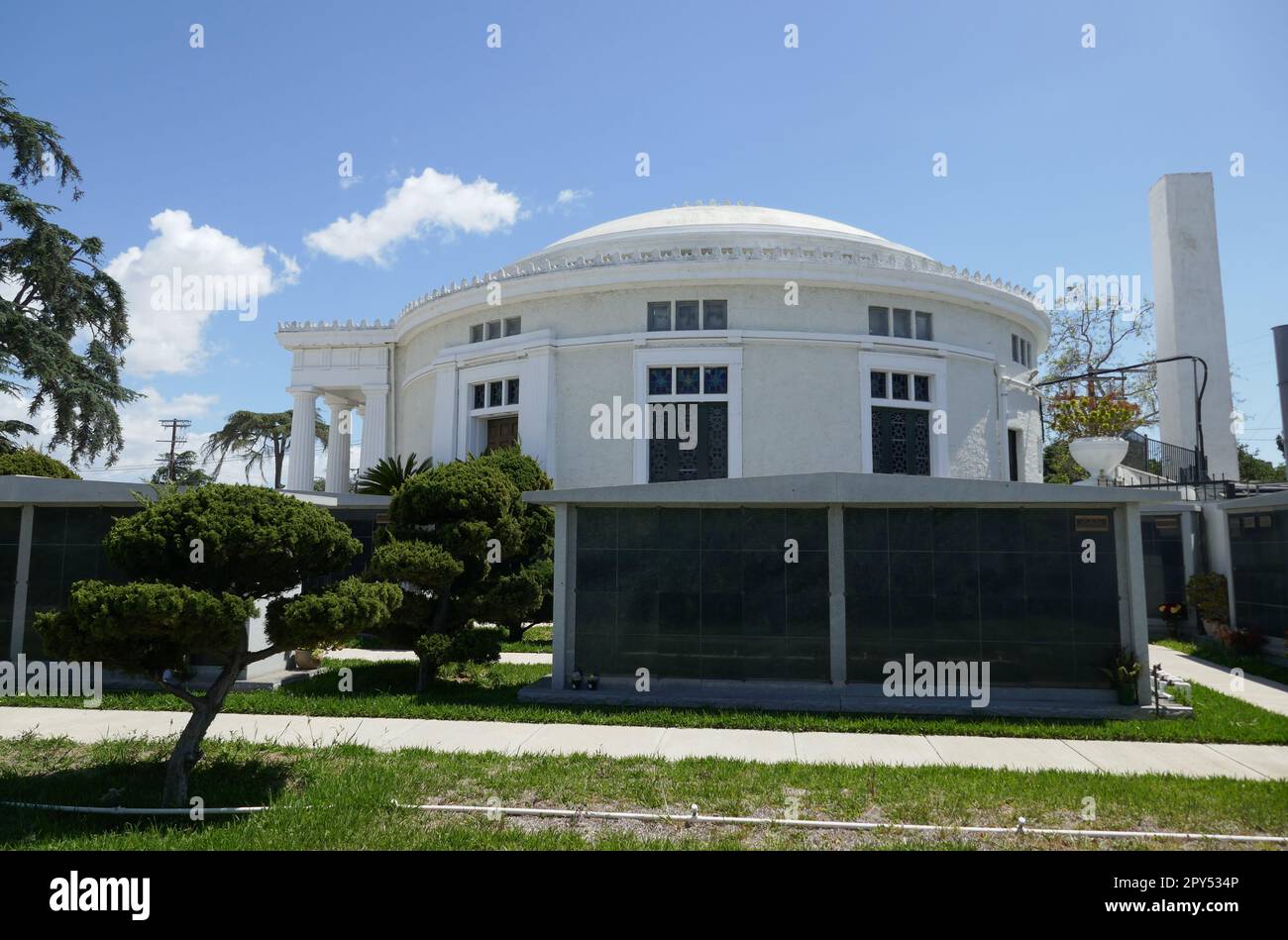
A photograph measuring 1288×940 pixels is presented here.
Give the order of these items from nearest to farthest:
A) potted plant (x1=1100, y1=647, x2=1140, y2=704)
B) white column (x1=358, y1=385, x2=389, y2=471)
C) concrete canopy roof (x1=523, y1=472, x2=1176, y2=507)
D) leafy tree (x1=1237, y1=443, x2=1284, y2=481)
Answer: potted plant (x1=1100, y1=647, x2=1140, y2=704), concrete canopy roof (x1=523, y1=472, x2=1176, y2=507), white column (x1=358, y1=385, x2=389, y2=471), leafy tree (x1=1237, y1=443, x2=1284, y2=481)

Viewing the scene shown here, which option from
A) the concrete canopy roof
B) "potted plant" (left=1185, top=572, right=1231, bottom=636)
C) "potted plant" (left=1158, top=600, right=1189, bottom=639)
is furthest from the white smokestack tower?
the concrete canopy roof

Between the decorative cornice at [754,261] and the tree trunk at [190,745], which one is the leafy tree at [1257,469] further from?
the tree trunk at [190,745]

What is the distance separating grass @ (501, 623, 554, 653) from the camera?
17.2 meters

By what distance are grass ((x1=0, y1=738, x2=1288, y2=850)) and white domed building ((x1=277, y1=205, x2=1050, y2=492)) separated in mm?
14227

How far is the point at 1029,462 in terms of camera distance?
27359 mm

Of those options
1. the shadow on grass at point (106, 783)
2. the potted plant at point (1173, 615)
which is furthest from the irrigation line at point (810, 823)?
the potted plant at point (1173, 615)

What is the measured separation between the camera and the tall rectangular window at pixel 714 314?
2316 cm

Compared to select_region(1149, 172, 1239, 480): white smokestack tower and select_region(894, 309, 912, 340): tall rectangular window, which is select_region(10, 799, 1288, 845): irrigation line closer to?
select_region(894, 309, 912, 340): tall rectangular window

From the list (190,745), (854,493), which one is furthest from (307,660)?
(854,493)

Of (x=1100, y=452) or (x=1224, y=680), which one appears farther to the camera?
(x=1100, y=452)

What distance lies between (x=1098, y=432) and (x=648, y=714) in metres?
16.5

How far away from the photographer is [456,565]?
500 inches

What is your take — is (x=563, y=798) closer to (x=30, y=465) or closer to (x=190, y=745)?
(x=190, y=745)
